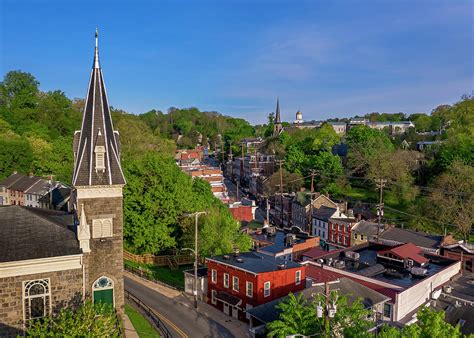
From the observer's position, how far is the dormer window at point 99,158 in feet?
78.6

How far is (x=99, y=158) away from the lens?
24062mm

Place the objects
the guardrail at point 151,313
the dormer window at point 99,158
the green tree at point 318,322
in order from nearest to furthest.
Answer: the green tree at point 318,322 < the dormer window at point 99,158 < the guardrail at point 151,313

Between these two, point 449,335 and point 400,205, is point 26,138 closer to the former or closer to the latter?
point 400,205

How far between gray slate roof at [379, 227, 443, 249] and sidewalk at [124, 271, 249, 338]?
25.2 m

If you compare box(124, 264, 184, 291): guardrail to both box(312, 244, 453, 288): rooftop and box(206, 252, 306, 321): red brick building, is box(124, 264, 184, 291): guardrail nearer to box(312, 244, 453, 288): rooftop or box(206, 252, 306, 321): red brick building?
box(206, 252, 306, 321): red brick building

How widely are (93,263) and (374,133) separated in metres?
78.7

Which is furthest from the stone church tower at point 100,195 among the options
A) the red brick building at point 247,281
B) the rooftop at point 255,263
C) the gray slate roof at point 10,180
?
the gray slate roof at point 10,180

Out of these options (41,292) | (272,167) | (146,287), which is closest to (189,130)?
(272,167)

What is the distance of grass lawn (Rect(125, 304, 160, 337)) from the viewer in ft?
82.3

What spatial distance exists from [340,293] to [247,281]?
6825mm

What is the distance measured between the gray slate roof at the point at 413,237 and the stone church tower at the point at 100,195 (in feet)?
111

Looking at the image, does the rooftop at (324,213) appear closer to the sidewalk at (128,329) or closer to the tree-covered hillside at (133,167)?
the tree-covered hillside at (133,167)

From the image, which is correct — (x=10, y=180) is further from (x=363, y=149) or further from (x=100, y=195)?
(x=363, y=149)

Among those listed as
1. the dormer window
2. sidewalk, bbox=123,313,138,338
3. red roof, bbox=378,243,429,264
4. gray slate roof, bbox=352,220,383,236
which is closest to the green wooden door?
sidewalk, bbox=123,313,138,338
